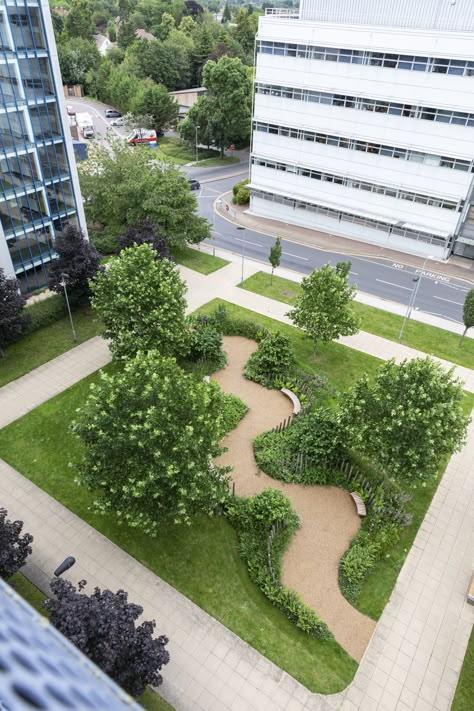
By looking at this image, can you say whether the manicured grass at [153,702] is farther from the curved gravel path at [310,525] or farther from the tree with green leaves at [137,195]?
the tree with green leaves at [137,195]

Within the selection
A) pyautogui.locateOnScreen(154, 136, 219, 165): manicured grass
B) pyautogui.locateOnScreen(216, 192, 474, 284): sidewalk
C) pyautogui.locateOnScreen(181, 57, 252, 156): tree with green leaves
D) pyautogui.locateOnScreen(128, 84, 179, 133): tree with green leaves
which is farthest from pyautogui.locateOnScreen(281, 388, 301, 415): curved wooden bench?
pyautogui.locateOnScreen(128, 84, 179, 133): tree with green leaves

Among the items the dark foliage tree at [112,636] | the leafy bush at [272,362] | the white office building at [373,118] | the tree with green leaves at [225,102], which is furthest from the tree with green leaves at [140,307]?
the tree with green leaves at [225,102]

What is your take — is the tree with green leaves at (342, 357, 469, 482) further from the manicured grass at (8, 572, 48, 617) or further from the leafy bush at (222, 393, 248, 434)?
the manicured grass at (8, 572, 48, 617)

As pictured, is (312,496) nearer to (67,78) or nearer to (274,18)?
(274,18)

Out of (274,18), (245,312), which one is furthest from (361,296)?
(274,18)

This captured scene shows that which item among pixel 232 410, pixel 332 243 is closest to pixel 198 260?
pixel 332 243

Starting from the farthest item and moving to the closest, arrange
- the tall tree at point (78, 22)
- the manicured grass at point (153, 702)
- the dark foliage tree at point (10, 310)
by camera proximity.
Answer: the tall tree at point (78, 22) < the dark foliage tree at point (10, 310) < the manicured grass at point (153, 702)
